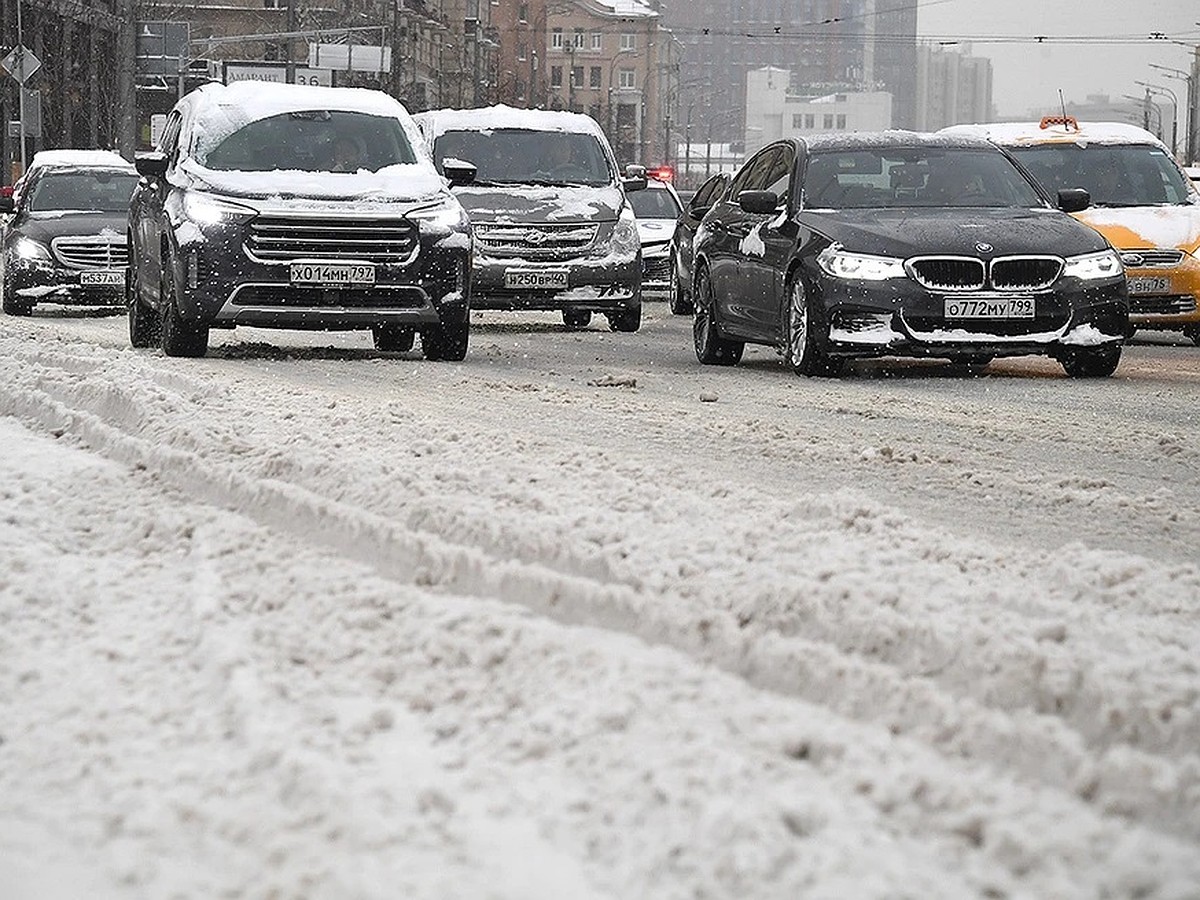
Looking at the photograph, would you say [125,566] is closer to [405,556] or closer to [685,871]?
[405,556]

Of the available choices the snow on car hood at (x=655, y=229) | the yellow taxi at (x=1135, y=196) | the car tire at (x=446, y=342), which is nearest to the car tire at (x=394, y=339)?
the car tire at (x=446, y=342)

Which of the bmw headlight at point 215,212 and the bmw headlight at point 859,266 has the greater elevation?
the bmw headlight at point 215,212

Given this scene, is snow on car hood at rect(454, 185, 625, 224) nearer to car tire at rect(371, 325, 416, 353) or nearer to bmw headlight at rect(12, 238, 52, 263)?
car tire at rect(371, 325, 416, 353)

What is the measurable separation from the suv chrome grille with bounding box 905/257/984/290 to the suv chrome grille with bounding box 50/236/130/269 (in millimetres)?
10971

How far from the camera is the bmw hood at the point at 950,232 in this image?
12.1 metres

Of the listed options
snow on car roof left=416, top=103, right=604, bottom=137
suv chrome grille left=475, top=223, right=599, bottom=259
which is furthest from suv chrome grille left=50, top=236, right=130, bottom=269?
suv chrome grille left=475, top=223, right=599, bottom=259

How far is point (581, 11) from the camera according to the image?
178375 mm

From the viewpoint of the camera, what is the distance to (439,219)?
13500 mm

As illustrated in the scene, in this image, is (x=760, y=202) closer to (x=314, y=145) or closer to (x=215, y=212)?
(x=314, y=145)

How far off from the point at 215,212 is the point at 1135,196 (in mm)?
7841

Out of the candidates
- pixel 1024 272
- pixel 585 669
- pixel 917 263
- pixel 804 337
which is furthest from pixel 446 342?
pixel 585 669

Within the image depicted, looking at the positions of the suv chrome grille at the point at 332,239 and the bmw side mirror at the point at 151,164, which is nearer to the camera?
the suv chrome grille at the point at 332,239

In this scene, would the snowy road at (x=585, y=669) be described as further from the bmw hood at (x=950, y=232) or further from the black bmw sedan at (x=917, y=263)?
the bmw hood at (x=950, y=232)

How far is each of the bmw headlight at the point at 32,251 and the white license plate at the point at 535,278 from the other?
529cm
